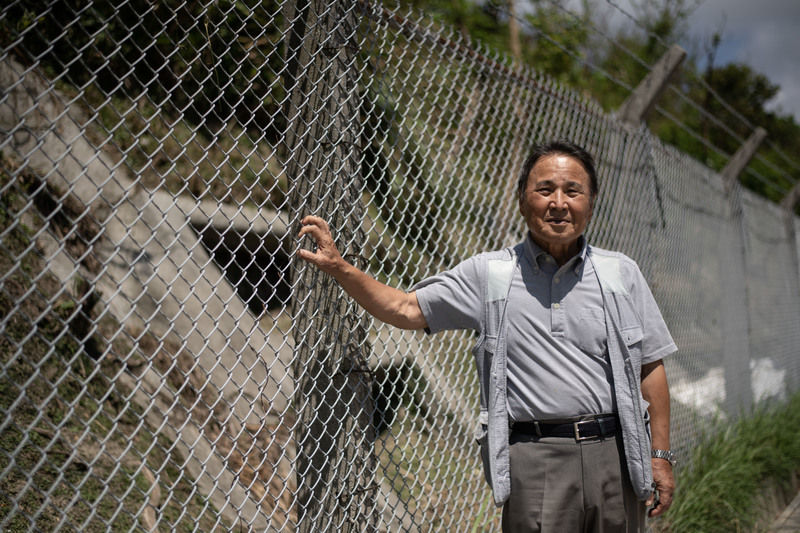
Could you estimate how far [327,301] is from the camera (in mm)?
2424

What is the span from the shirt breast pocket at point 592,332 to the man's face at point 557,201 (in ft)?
0.81

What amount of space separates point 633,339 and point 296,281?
3.78 ft

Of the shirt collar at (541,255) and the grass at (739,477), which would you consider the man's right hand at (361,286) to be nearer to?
the shirt collar at (541,255)

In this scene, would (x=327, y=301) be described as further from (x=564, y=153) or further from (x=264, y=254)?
(x=264, y=254)

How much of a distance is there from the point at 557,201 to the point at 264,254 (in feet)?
8.36

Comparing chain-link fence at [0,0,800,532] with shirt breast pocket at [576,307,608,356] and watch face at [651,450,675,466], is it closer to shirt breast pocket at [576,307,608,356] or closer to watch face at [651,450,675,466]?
shirt breast pocket at [576,307,608,356]

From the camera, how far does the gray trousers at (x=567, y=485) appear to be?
2.26 metres

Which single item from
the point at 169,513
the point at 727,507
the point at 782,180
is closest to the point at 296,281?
the point at 169,513

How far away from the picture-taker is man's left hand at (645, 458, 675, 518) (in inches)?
95.7

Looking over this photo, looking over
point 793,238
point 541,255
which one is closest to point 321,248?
point 541,255

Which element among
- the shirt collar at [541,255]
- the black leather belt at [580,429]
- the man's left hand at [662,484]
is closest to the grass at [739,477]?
the man's left hand at [662,484]

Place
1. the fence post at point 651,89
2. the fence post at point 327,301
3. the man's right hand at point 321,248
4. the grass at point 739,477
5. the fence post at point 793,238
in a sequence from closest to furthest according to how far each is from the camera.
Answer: the man's right hand at point 321,248 < the fence post at point 327,301 < the grass at point 739,477 < the fence post at point 651,89 < the fence post at point 793,238

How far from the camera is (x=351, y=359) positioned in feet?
8.20

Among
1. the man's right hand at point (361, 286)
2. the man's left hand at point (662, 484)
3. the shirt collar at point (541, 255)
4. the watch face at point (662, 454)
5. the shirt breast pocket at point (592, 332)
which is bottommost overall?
the man's left hand at point (662, 484)
